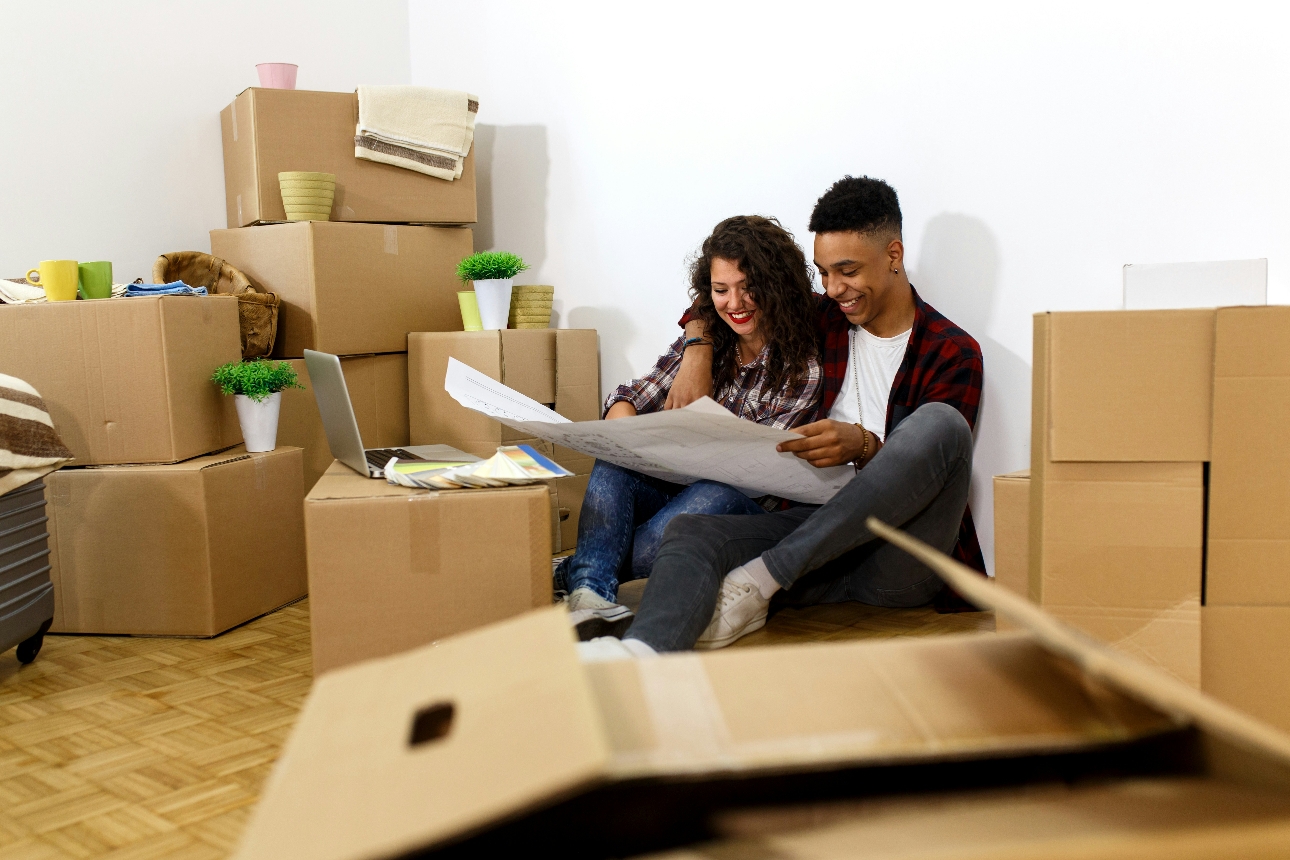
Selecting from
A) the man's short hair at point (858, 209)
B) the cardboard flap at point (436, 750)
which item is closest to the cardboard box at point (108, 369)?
the man's short hair at point (858, 209)

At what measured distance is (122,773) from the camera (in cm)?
113

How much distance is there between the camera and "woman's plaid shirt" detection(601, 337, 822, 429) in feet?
5.52

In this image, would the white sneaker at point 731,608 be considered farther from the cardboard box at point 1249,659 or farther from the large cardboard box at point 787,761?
the large cardboard box at point 787,761

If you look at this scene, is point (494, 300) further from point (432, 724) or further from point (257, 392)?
point (432, 724)

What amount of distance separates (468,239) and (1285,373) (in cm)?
185

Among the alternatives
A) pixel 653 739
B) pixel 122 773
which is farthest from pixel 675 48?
pixel 653 739

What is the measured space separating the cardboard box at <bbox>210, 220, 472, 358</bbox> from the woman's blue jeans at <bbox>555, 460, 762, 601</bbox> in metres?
0.75

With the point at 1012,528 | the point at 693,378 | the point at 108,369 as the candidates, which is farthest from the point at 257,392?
the point at 1012,528

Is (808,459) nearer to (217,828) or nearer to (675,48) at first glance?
(217,828)

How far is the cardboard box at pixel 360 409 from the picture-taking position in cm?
201

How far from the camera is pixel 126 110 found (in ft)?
7.01

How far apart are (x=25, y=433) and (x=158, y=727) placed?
46cm

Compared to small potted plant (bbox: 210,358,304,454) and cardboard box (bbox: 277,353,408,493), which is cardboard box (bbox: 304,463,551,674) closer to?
small potted plant (bbox: 210,358,304,454)

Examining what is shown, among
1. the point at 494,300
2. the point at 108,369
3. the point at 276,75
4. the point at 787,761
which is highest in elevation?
the point at 276,75
